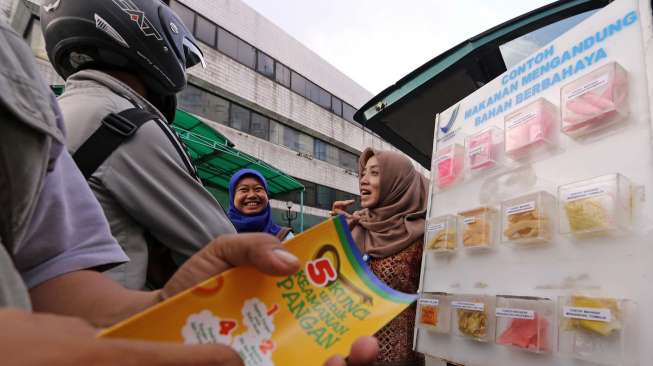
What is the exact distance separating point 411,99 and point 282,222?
39.8 ft

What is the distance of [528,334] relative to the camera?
146 cm

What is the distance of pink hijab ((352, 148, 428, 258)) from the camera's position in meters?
2.65

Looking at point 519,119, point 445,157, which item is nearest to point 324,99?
point 445,157

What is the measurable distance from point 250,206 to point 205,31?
1201cm

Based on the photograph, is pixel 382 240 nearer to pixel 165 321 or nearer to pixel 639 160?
pixel 639 160

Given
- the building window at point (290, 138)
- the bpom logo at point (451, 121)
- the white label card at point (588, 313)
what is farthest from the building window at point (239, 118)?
the white label card at point (588, 313)

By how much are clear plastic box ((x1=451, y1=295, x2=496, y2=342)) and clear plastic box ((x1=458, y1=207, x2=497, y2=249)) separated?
239mm

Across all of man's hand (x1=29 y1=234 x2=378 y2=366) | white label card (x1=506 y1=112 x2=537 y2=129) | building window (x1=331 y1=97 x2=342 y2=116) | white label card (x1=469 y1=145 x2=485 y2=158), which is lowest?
man's hand (x1=29 y1=234 x2=378 y2=366)

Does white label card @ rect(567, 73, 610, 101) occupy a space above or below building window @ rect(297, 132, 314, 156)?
below

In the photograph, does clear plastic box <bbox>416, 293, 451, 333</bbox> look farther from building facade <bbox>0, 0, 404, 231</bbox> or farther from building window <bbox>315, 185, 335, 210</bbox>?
building window <bbox>315, 185, 335, 210</bbox>

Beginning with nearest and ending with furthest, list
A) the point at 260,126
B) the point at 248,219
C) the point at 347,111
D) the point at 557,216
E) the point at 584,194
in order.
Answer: the point at 584,194
the point at 557,216
the point at 248,219
the point at 260,126
the point at 347,111

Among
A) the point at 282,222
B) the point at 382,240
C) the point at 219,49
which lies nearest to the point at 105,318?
the point at 382,240

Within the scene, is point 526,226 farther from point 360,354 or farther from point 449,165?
point 360,354

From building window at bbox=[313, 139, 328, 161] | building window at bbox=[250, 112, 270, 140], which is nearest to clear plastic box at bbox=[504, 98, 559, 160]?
building window at bbox=[250, 112, 270, 140]
